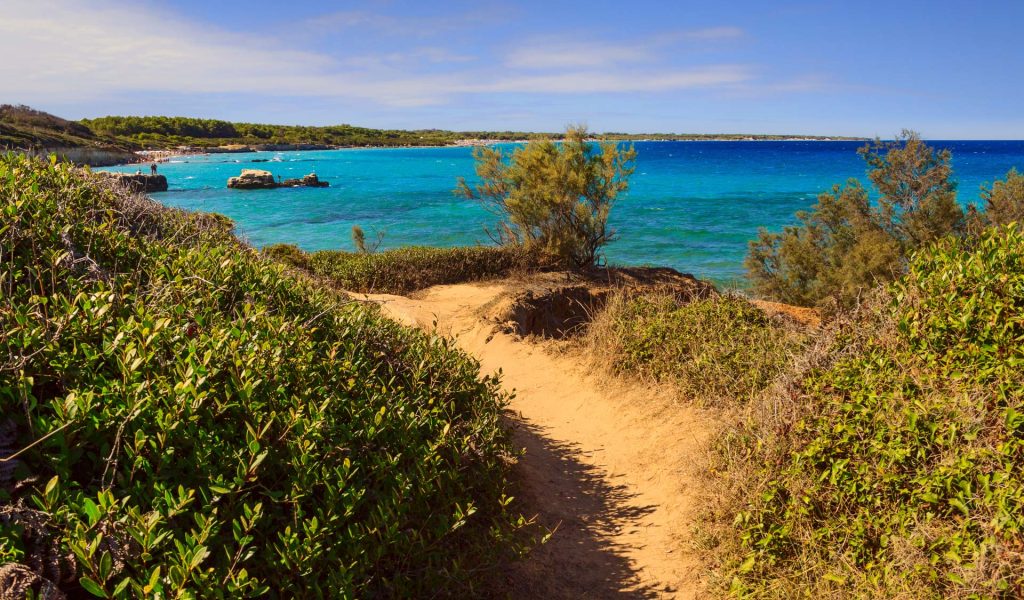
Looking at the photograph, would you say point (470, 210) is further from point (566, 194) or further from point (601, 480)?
point (601, 480)

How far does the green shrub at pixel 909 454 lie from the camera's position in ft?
11.1

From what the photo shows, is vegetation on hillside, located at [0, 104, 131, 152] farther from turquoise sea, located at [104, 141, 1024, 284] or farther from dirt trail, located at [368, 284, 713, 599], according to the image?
dirt trail, located at [368, 284, 713, 599]

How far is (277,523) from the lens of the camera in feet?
9.76

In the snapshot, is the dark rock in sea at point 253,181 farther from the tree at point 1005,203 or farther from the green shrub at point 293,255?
the tree at point 1005,203

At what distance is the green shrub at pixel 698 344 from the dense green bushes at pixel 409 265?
7988 millimetres

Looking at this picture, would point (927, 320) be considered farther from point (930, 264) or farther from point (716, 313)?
point (716, 313)

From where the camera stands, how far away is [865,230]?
20.3 meters

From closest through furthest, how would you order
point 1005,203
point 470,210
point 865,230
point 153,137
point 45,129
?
point 1005,203 → point 865,230 → point 470,210 → point 45,129 → point 153,137

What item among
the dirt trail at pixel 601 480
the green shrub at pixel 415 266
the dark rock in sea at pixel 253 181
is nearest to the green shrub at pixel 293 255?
the green shrub at pixel 415 266

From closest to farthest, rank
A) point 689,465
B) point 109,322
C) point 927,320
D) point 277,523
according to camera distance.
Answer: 1. point 277,523
2. point 109,322
3. point 927,320
4. point 689,465

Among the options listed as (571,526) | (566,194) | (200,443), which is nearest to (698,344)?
(571,526)

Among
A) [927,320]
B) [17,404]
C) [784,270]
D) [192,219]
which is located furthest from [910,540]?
[784,270]

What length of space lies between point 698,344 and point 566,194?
39.8 feet

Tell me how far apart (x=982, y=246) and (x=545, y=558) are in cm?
425
